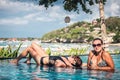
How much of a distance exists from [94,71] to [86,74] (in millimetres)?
408

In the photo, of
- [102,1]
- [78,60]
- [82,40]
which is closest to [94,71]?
[78,60]

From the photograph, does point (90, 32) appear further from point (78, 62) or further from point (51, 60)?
point (78, 62)

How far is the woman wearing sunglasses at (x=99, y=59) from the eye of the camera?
1209 centimetres

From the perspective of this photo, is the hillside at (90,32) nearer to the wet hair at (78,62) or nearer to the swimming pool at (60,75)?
the wet hair at (78,62)

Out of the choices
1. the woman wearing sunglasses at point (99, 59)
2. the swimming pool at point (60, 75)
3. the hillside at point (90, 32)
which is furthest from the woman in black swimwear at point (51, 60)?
the hillside at point (90, 32)

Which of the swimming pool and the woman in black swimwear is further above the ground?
the woman in black swimwear

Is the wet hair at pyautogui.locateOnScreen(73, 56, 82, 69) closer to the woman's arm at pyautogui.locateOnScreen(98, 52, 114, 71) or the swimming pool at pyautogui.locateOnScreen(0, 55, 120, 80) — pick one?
the swimming pool at pyautogui.locateOnScreen(0, 55, 120, 80)

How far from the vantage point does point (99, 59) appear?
41.2 feet

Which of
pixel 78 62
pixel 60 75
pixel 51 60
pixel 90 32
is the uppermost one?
pixel 90 32

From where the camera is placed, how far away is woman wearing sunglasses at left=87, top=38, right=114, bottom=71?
39.7 feet

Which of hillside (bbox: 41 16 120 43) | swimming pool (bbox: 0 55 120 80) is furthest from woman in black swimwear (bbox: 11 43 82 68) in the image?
hillside (bbox: 41 16 120 43)

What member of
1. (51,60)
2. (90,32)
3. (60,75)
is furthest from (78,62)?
(90,32)

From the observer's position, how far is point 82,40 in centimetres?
17338

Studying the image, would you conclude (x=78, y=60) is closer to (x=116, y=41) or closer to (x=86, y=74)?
(x=86, y=74)
